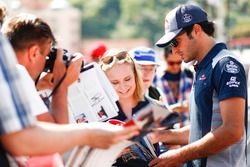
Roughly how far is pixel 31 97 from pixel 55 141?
383mm

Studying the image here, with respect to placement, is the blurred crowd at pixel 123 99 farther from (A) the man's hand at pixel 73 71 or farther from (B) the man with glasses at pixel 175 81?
(B) the man with glasses at pixel 175 81

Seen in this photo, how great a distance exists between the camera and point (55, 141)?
2949 mm

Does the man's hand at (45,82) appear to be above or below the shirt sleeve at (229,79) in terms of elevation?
above

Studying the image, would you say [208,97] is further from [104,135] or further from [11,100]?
[11,100]

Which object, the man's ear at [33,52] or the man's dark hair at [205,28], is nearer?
the man's ear at [33,52]

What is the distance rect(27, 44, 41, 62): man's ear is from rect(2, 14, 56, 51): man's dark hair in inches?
0.6

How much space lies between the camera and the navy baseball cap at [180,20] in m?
4.54

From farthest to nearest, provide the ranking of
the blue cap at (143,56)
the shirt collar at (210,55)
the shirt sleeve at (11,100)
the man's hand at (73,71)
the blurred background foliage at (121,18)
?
the blurred background foliage at (121,18), the blue cap at (143,56), the shirt collar at (210,55), the man's hand at (73,71), the shirt sleeve at (11,100)

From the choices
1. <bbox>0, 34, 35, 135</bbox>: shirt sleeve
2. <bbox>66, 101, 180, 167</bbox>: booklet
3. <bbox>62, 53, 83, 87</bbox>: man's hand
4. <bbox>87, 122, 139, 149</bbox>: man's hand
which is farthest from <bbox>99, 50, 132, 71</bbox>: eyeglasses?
<bbox>0, 34, 35, 135</bbox>: shirt sleeve

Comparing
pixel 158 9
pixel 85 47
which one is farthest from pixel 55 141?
pixel 158 9

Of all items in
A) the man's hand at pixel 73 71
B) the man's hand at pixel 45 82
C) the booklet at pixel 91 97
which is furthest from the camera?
the booklet at pixel 91 97

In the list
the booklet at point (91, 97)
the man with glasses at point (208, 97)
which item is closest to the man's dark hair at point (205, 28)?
the man with glasses at point (208, 97)

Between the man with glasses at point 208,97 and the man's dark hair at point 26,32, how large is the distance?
1196mm

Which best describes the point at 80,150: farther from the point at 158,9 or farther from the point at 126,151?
the point at 158,9
